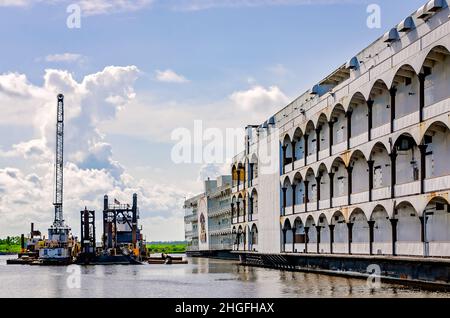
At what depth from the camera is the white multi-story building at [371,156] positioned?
143 ft

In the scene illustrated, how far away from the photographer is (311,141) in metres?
68.2

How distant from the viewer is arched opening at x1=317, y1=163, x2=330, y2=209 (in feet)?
208

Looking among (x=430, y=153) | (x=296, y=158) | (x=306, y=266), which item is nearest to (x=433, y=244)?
(x=430, y=153)

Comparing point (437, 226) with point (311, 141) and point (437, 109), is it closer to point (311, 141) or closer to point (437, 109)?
point (437, 109)

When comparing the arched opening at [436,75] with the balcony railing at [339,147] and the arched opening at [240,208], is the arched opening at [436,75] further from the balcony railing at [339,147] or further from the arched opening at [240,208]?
the arched opening at [240,208]

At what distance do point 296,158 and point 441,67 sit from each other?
98.4 ft

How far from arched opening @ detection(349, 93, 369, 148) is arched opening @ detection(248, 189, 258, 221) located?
1164 inches

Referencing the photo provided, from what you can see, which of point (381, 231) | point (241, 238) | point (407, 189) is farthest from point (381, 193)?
point (241, 238)

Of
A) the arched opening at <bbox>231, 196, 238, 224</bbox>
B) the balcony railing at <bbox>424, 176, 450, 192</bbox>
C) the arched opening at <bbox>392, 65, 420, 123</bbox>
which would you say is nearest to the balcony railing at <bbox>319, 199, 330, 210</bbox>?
the arched opening at <bbox>392, 65, 420, 123</bbox>

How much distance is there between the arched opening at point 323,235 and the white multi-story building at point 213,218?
5136 centimetres

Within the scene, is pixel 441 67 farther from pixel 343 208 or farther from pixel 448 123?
pixel 343 208

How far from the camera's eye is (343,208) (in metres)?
57.8

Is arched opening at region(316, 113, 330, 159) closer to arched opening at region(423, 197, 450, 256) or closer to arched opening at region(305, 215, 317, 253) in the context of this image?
arched opening at region(305, 215, 317, 253)

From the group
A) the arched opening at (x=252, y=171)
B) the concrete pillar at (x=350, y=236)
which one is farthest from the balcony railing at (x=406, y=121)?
the arched opening at (x=252, y=171)
